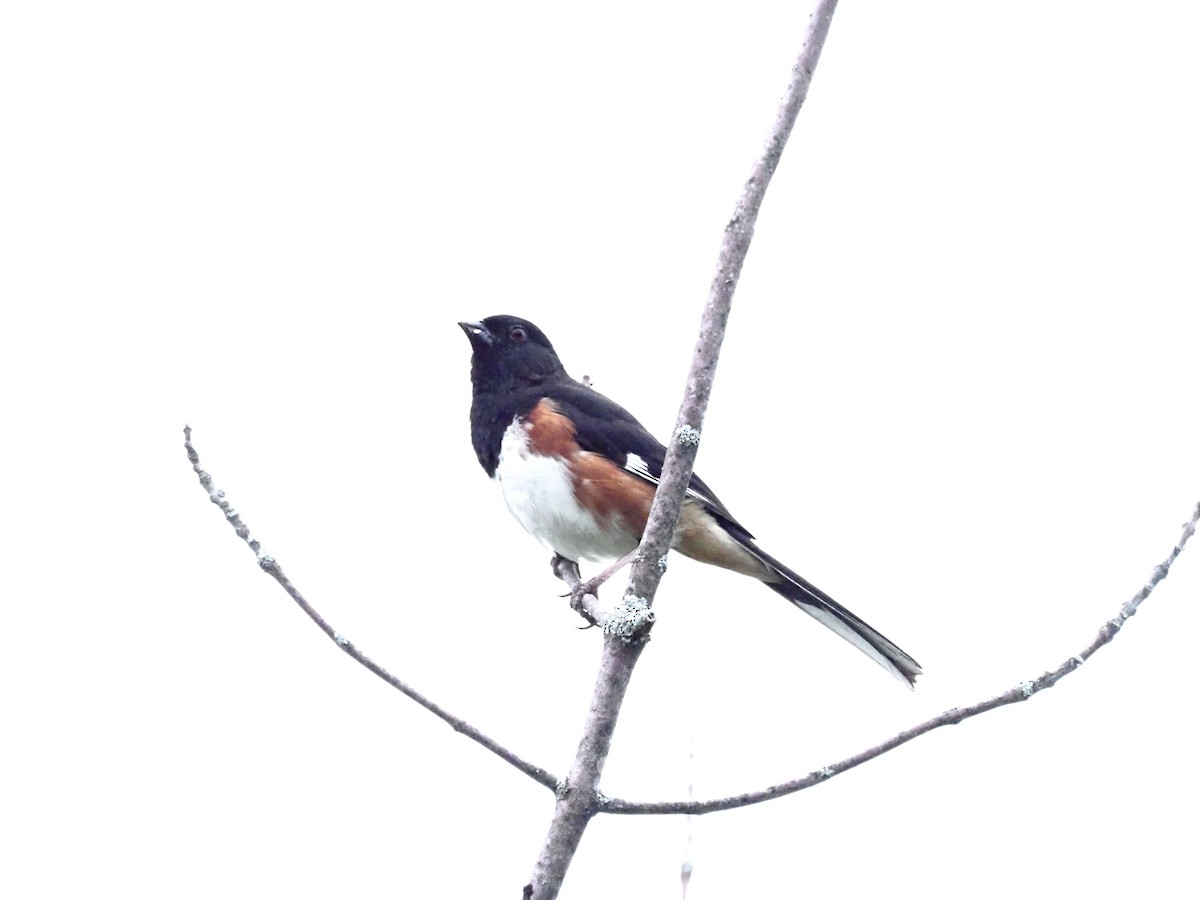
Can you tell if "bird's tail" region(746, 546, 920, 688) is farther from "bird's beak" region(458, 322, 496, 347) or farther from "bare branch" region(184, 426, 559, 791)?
"bare branch" region(184, 426, 559, 791)

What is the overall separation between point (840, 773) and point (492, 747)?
0.66 m

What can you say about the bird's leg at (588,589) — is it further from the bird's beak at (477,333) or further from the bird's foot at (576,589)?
the bird's beak at (477,333)

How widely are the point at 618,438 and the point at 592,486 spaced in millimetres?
282

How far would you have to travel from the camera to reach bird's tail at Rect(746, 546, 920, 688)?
4.77 m

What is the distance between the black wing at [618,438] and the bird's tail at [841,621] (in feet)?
0.78

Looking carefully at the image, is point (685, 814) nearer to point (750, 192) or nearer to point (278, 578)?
point (278, 578)

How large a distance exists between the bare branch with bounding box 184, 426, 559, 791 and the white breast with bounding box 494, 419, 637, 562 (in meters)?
2.79

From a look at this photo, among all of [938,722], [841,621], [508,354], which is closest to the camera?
[938,722]

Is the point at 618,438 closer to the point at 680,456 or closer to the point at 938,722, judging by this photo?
the point at 680,456

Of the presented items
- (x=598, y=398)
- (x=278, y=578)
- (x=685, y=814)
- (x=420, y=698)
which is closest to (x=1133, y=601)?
(x=685, y=814)

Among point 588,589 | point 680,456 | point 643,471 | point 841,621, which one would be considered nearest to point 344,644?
point 680,456

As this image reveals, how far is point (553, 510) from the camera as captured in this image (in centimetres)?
564

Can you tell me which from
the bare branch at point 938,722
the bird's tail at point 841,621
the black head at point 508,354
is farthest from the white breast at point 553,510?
the bare branch at point 938,722

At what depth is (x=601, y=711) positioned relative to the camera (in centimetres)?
284
